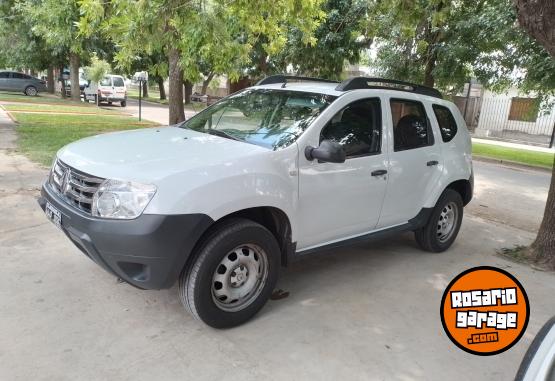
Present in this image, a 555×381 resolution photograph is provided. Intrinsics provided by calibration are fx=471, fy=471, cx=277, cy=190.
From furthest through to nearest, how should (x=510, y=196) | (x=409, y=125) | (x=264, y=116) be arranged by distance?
1. (x=510, y=196)
2. (x=409, y=125)
3. (x=264, y=116)

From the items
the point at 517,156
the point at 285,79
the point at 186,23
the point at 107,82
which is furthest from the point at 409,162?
the point at 107,82

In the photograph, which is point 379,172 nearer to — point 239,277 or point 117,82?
point 239,277

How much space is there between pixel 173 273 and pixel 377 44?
13.0m

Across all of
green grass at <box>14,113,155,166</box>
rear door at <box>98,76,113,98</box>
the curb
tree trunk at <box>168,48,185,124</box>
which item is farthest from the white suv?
rear door at <box>98,76,113,98</box>

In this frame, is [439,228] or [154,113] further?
[154,113]

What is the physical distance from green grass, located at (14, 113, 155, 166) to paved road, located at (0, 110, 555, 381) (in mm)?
4756

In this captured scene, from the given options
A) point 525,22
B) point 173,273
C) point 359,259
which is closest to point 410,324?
point 359,259

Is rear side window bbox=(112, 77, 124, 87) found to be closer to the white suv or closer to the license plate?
the white suv

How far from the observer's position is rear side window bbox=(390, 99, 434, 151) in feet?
14.8

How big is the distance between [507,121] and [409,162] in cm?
2123

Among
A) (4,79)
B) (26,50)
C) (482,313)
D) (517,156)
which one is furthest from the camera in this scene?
(4,79)

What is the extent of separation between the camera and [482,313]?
285 cm

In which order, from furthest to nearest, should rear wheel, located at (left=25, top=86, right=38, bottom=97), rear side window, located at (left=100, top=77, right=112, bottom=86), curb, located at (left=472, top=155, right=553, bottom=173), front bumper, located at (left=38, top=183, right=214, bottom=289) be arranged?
rear wheel, located at (left=25, top=86, right=38, bottom=97), rear side window, located at (left=100, top=77, right=112, bottom=86), curb, located at (left=472, top=155, right=553, bottom=173), front bumper, located at (left=38, top=183, right=214, bottom=289)

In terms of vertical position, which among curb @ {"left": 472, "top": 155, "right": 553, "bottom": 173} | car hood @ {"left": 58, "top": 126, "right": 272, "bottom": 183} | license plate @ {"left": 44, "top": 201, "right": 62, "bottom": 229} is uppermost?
car hood @ {"left": 58, "top": 126, "right": 272, "bottom": 183}
